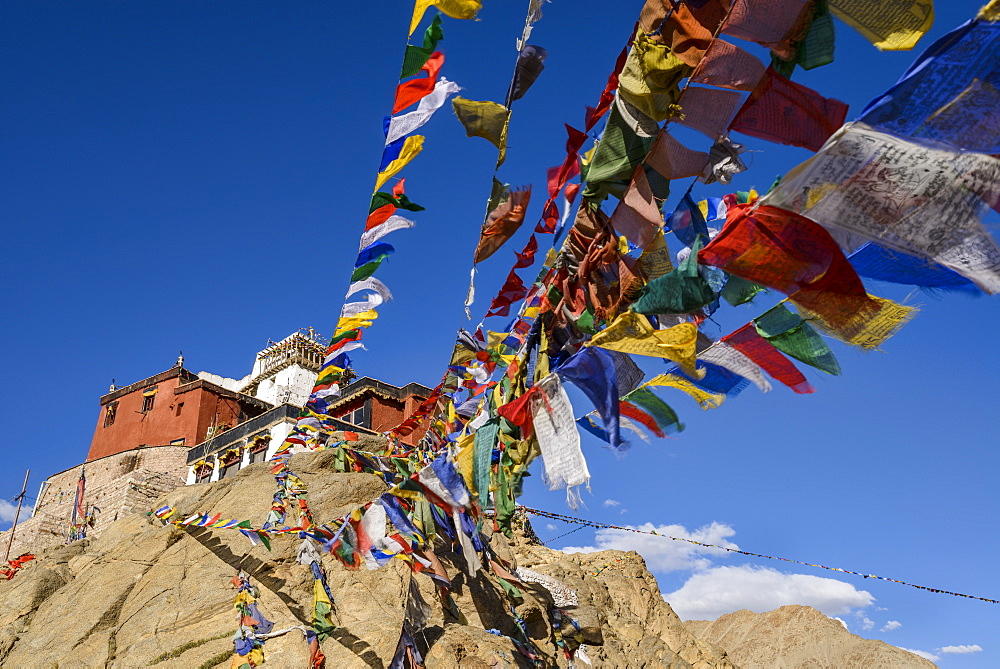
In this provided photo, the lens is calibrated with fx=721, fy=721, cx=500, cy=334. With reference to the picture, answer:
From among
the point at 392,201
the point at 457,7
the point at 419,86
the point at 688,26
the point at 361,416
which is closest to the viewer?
the point at 688,26

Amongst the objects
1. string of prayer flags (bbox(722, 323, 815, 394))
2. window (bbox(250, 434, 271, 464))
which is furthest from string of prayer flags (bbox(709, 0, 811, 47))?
window (bbox(250, 434, 271, 464))

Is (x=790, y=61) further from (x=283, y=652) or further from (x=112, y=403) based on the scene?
(x=112, y=403)

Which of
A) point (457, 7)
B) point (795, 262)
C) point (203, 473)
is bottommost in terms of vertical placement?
point (795, 262)

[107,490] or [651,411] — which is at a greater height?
[107,490]

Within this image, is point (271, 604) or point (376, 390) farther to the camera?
point (376, 390)

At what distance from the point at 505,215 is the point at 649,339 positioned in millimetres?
2698

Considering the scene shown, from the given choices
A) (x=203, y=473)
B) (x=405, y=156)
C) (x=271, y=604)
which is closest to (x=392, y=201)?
(x=405, y=156)

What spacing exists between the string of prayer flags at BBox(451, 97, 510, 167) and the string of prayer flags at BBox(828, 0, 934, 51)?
3.49 metres

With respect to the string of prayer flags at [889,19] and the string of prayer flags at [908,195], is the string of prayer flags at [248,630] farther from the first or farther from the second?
the string of prayer flags at [889,19]

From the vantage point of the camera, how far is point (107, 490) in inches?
1193

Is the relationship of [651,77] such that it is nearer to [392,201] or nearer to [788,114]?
[788,114]

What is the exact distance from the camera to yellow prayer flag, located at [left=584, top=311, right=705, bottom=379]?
6133 millimetres

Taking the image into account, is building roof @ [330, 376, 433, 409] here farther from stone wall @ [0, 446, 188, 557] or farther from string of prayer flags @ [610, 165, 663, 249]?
string of prayer flags @ [610, 165, 663, 249]

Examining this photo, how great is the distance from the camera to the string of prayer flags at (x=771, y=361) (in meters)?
6.49
